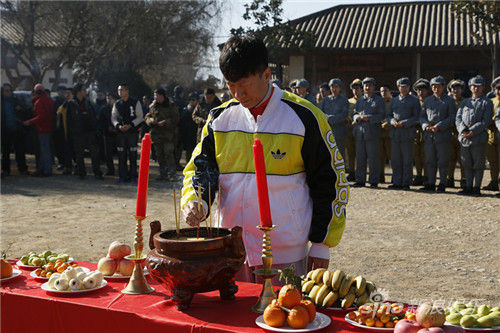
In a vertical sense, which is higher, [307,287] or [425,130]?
[425,130]

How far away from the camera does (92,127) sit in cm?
1312

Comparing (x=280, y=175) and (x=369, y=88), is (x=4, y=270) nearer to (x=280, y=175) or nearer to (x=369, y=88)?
(x=280, y=175)

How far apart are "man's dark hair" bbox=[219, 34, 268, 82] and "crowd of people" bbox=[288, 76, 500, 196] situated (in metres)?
8.94

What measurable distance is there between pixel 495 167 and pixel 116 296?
10.2 metres

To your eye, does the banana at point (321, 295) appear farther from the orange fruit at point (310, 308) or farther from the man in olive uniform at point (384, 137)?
the man in olive uniform at point (384, 137)

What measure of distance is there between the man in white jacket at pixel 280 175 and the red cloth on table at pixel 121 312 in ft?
1.03

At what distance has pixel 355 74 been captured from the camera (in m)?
21.0

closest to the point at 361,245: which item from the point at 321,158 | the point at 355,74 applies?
the point at 321,158

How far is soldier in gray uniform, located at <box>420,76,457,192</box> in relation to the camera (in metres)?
11.0

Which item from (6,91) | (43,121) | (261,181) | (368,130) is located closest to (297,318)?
(261,181)

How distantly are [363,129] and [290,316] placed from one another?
10.5 metres

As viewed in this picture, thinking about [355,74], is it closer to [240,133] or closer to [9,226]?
[9,226]

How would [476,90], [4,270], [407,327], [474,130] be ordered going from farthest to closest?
[476,90] < [474,130] < [4,270] < [407,327]

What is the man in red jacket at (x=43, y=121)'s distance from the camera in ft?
43.4
